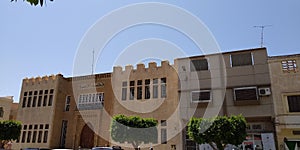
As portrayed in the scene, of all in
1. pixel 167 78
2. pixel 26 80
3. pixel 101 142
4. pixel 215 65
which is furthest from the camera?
pixel 26 80

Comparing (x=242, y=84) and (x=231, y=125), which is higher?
(x=242, y=84)

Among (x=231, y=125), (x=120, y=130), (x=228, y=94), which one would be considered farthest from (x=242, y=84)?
(x=120, y=130)

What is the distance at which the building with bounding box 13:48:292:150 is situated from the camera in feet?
52.5

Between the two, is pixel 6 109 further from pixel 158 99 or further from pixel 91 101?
pixel 158 99

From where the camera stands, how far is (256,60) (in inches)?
653

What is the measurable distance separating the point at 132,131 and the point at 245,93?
295 inches

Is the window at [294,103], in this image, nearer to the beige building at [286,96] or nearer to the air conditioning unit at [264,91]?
the beige building at [286,96]

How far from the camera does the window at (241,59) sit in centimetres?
1684

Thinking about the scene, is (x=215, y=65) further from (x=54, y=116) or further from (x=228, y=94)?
(x=54, y=116)

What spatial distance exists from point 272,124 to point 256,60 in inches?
163

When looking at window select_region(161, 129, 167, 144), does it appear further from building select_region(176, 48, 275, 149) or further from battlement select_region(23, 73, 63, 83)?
battlement select_region(23, 73, 63, 83)

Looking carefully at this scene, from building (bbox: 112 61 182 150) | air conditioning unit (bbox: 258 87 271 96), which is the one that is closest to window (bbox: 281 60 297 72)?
air conditioning unit (bbox: 258 87 271 96)

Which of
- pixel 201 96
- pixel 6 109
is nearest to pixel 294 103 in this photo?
pixel 201 96

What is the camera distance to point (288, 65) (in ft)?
51.9
